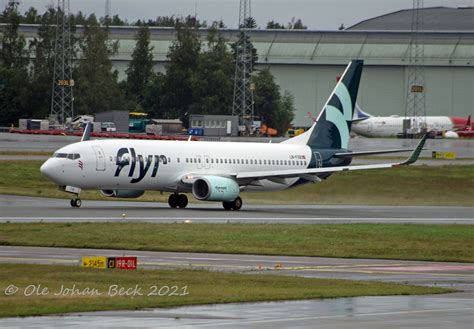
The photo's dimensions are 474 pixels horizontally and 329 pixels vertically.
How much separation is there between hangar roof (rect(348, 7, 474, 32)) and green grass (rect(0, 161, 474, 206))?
4046 inches

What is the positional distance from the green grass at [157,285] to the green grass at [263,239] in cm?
797

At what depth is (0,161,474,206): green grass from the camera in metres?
68.9

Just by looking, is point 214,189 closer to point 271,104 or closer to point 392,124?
point 392,124

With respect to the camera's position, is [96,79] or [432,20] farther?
[432,20]

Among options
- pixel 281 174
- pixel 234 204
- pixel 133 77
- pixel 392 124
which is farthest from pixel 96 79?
pixel 234 204

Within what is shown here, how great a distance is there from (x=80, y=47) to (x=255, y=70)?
82.8ft

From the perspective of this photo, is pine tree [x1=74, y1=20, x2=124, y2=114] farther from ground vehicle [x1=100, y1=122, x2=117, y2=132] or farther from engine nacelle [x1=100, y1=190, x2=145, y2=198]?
engine nacelle [x1=100, y1=190, x2=145, y2=198]

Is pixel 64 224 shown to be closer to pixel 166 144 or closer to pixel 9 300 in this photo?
pixel 166 144

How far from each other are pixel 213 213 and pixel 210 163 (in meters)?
4.95

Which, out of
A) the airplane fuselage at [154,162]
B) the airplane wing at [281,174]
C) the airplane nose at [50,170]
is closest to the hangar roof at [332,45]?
the airplane fuselage at [154,162]

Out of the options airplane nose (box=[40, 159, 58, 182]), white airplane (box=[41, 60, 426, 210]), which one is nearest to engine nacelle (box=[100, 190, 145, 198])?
white airplane (box=[41, 60, 426, 210])

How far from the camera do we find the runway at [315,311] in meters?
20.2

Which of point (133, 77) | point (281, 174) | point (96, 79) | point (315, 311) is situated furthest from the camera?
point (133, 77)

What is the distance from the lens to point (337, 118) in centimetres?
6538
